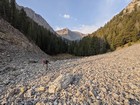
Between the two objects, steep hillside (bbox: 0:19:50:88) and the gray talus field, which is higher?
steep hillside (bbox: 0:19:50:88)

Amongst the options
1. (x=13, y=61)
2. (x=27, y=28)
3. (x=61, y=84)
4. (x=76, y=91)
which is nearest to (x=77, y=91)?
(x=76, y=91)

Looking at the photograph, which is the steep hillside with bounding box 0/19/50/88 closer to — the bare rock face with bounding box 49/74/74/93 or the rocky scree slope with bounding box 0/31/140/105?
the rocky scree slope with bounding box 0/31/140/105

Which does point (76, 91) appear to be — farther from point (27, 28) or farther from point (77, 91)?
point (27, 28)

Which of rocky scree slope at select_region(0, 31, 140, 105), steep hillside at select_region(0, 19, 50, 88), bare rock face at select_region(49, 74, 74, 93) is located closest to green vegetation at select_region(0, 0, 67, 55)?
steep hillside at select_region(0, 19, 50, 88)

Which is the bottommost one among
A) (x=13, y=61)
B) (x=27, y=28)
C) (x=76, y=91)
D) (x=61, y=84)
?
(x=76, y=91)

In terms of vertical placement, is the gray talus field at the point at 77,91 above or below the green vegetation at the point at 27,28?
below

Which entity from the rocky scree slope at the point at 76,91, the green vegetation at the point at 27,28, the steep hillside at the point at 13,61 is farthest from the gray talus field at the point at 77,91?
the green vegetation at the point at 27,28

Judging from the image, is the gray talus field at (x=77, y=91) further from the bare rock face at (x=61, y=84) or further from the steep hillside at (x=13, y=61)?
the steep hillside at (x=13, y=61)

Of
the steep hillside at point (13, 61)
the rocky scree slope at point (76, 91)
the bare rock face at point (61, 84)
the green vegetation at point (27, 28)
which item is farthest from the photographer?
the green vegetation at point (27, 28)

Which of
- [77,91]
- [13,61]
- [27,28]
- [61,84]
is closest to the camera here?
[77,91]

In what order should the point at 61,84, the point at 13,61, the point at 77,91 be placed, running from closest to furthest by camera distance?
the point at 77,91 → the point at 61,84 → the point at 13,61

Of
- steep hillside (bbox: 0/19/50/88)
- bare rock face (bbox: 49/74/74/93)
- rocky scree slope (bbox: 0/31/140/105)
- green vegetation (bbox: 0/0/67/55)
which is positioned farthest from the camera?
green vegetation (bbox: 0/0/67/55)

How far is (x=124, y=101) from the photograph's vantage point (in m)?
11.2

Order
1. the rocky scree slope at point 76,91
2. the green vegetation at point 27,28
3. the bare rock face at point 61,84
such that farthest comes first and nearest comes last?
the green vegetation at point 27,28, the bare rock face at point 61,84, the rocky scree slope at point 76,91
